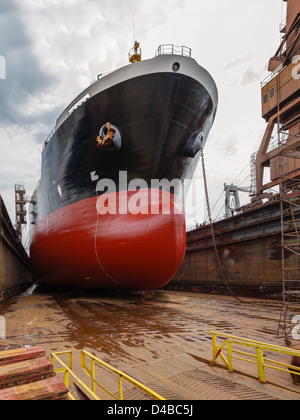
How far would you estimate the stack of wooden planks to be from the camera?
1.98m

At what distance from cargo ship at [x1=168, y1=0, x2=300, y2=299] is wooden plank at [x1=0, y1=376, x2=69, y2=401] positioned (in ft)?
30.2

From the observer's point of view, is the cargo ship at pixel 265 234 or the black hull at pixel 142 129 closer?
the black hull at pixel 142 129

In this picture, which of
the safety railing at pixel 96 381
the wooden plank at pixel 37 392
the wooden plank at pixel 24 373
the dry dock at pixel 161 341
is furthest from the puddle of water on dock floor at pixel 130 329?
the wooden plank at pixel 37 392

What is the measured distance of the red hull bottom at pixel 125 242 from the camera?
9484 millimetres

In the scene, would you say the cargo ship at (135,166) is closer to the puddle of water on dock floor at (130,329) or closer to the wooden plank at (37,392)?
the puddle of water on dock floor at (130,329)

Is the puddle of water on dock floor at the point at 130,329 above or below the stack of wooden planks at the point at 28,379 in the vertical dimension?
below

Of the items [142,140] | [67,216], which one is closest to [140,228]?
[142,140]

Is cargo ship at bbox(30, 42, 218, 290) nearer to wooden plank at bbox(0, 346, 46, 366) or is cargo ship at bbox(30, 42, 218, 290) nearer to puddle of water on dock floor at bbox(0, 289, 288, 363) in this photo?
puddle of water on dock floor at bbox(0, 289, 288, 363)

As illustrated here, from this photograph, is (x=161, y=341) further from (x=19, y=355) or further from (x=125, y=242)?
(x=125, y=242)

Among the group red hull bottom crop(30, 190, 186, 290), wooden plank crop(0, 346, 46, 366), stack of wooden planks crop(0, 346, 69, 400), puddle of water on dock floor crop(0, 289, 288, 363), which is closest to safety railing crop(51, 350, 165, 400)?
wooden plank crop(0, 346, 46, 366)

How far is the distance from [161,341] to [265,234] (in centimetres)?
1029
